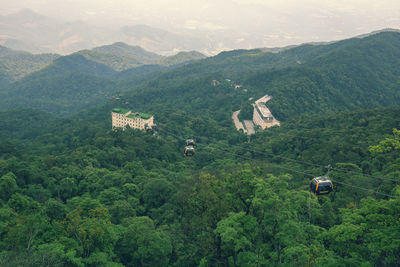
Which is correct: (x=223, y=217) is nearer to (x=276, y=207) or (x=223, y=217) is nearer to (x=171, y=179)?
(x=276, y=207)

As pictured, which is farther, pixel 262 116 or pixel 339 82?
pixel 339 82

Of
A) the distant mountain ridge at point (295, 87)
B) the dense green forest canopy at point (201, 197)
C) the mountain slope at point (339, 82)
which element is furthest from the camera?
the distant mountain ridge at point (295, 87)

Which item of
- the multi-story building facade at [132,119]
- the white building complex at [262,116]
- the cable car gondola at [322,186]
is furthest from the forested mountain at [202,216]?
the white building complex at [262,116]

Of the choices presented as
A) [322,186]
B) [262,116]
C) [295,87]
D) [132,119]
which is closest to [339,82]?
[295,87]

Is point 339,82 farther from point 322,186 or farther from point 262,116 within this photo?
point 322,186

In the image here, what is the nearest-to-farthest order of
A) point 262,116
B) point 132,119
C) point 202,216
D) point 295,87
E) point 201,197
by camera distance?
point 202,216 → point 201,197 → point 132,119 → point 262,116 → point 295,87

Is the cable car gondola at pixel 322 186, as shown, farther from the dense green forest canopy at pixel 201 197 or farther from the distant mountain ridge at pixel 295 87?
the distant mountain ridge at pixel 295 87

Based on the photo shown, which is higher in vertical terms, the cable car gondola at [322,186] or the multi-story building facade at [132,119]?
the cable car gondola at [322,186]
